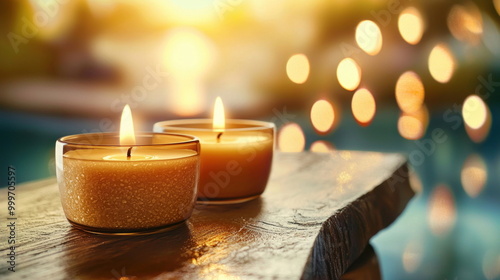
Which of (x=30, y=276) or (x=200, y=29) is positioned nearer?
(x=30, y=276)

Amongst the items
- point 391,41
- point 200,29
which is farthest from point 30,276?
point 391,41

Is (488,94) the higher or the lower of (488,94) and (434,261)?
the higher

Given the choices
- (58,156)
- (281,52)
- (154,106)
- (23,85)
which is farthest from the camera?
(281,52)

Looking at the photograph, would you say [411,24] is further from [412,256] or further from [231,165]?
[231,165]

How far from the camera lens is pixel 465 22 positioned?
9.28 feet

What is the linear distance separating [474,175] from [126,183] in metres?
2.67

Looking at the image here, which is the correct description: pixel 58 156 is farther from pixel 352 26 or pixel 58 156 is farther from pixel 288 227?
pixel 352 26

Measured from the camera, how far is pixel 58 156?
0.49 m

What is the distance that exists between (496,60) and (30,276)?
2.93 m

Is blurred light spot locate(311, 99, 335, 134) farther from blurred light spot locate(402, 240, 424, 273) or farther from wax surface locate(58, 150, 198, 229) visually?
wax surface locate(58, 150, 198, 229)

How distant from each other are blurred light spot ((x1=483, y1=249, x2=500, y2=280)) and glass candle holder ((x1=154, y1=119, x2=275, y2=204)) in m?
1.61

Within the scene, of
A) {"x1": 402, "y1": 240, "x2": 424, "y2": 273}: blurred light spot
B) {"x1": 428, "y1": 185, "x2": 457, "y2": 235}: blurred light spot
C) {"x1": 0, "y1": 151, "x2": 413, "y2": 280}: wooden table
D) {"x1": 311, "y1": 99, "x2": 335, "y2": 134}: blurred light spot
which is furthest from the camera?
{"x1": 311, "y1": 99, "x2": 335, "y2": 134}: blurred light spot

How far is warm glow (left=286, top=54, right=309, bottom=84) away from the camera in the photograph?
2957 mm

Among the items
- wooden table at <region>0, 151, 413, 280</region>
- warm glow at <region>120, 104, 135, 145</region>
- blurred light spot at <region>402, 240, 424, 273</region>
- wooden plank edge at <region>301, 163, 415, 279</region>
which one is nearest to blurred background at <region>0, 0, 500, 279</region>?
blurred light spot at <region>402, 240, 424, 273</region>
